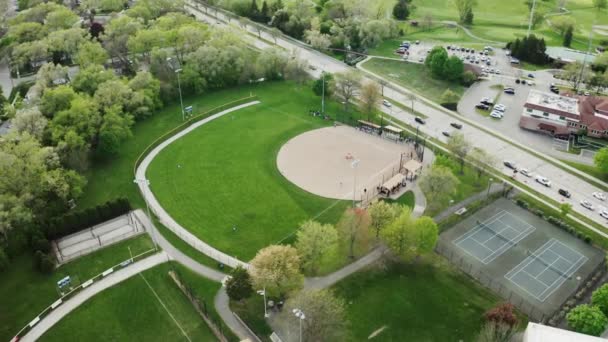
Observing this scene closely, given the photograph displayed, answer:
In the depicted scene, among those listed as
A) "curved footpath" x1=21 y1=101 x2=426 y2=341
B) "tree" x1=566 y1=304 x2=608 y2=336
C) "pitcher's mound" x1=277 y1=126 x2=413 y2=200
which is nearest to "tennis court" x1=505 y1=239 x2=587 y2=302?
"tree" x1=566 y1=304 x2=608 y2=336

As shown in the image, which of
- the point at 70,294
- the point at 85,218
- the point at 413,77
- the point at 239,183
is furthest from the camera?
the point at 413,77

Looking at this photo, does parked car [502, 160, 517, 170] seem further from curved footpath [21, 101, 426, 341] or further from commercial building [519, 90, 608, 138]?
curved footpath [21, 101, 426, 341]

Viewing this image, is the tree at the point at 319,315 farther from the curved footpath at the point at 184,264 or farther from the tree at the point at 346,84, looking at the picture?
the tree at the point at 346,84

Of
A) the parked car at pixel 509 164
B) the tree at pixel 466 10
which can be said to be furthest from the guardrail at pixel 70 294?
the tree at pixel 466 10

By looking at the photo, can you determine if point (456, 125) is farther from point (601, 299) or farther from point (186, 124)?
point (186, 124)

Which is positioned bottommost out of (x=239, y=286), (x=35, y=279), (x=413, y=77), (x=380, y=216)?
(x=35, y=279)

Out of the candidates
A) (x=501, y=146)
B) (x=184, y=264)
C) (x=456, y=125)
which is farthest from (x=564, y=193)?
(x=184, y=264)
